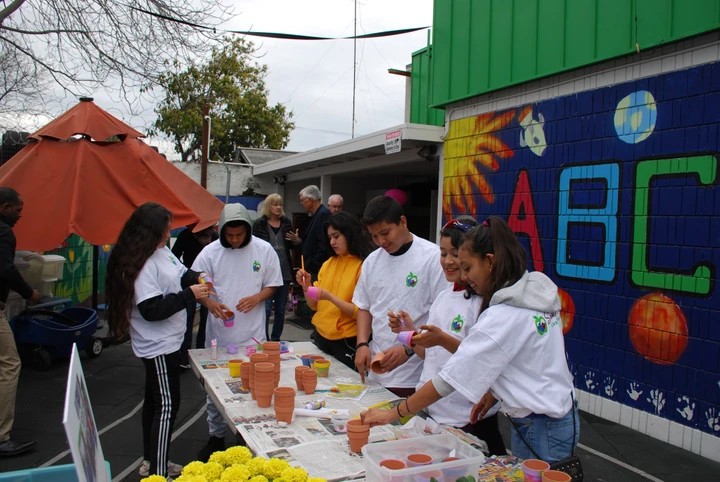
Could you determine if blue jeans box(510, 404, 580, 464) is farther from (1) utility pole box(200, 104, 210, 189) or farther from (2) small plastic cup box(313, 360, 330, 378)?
(1) utility pole box(200, 104, 210, 189)

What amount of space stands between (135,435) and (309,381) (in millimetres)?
2483

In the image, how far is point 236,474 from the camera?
1.54m

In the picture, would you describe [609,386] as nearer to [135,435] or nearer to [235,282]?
[235,282]

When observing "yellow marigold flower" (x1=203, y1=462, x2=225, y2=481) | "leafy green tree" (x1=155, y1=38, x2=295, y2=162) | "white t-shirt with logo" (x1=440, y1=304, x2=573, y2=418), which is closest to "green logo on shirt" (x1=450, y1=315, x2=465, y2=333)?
"white t-shirt with logo" (x1=440, y1=304, x2=573, y2=418)

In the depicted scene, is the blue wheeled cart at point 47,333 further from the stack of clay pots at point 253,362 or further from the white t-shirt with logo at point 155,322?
the stack of clay pots at point 253,362

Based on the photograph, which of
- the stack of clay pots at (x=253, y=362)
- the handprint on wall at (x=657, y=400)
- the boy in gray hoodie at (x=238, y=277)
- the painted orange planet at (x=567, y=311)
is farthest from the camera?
the painted orange planet at (x=567, y=311)

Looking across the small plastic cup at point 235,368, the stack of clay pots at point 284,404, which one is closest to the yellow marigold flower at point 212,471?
the stack of clay pots at point 284,404

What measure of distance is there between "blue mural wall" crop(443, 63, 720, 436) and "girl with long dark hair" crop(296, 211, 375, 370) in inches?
101

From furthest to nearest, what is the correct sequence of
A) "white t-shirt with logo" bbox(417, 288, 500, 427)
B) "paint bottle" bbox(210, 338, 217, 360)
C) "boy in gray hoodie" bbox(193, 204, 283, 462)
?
"boy in gray hoodie" bbox(193, 204, 283, 462) → "paint bottle" bbox(210, 338, 217, 360) → "white t-shirt with logo" bbox(417, 288, 500, 427)

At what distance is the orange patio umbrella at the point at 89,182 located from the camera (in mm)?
5113

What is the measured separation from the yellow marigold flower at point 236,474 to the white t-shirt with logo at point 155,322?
1.82 meters

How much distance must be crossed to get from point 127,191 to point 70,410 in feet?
15.2

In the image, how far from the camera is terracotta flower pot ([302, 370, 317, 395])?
2799 millimetres

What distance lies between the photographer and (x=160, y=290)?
3.20 meters
